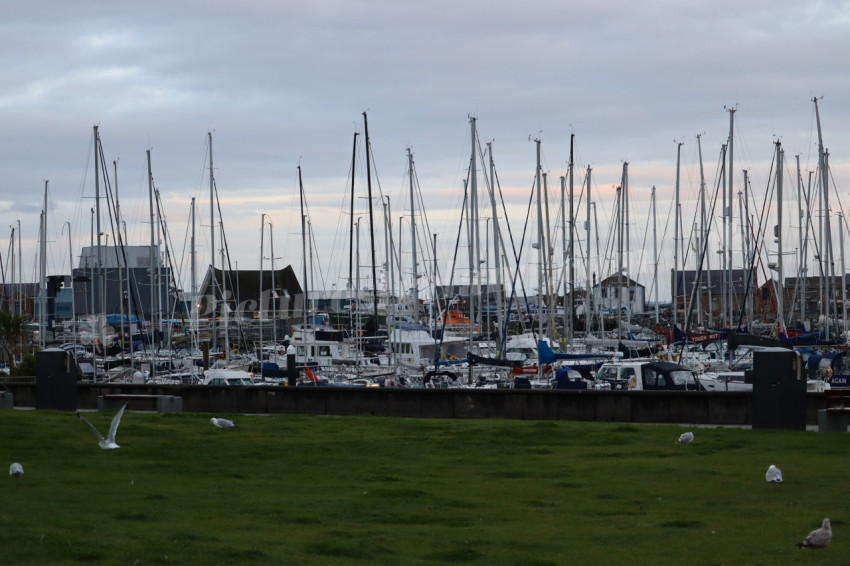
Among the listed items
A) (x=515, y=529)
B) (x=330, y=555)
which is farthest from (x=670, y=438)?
(x=330, y=555)

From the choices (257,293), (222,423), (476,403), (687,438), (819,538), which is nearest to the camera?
(819,538)

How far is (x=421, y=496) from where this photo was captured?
1603cm

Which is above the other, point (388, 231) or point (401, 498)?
point (388, 231)

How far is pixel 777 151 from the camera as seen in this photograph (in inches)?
2484

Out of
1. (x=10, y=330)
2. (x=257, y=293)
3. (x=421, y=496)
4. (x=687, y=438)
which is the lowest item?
(x=421, y=496)

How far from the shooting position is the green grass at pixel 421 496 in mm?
11898

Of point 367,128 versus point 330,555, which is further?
point 367,128

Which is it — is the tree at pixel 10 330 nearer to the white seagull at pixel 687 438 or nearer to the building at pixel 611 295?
the building at pixel 611 295

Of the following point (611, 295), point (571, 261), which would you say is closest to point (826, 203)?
point (571, 261)

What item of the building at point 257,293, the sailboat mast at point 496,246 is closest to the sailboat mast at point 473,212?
the sailboat mast at point 496,246

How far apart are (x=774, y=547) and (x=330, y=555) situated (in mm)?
5002

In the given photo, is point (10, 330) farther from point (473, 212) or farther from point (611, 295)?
point (611, 295)

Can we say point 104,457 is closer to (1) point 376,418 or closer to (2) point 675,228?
(1) point 376,418

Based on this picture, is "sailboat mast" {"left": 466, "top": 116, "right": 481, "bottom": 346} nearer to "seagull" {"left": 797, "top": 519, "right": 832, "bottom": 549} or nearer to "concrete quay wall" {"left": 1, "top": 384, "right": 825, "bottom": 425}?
"concrete quay wall" {"left": 1, "top": 384, "right": 825, "bottom": 425}
